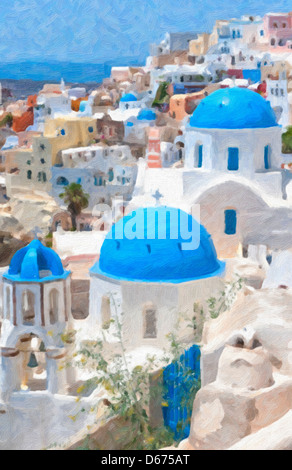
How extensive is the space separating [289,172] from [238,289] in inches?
300

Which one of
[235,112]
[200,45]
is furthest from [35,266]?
[200,45]

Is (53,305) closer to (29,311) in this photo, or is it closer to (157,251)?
(29,311)

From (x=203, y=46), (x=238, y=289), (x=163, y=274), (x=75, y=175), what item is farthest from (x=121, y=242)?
(x=203, y=46)

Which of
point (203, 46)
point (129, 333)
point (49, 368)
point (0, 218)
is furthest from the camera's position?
point (203, 46)

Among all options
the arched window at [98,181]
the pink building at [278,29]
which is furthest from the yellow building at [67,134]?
the pink building at [278,29]

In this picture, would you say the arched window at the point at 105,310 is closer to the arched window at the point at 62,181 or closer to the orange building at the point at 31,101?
the arched window at the point at 62,181

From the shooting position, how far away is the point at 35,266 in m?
11.8

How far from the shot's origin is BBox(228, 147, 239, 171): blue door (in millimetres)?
18656

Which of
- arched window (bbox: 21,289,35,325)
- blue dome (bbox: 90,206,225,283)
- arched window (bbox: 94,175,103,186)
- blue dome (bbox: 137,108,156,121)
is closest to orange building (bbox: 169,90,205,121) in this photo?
blue dome (bbox: 137,108,156,121)

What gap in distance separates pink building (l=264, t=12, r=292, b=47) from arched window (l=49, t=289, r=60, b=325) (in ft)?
145

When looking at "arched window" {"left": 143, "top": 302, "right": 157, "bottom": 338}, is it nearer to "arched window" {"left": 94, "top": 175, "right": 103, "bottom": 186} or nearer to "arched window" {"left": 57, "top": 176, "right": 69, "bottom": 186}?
"arched window" {"left": 94, "top": 175, "right": 103, "bottom": 186}

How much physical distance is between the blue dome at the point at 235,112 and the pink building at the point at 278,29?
35884 mm

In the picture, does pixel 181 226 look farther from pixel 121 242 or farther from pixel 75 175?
pixel 75 175

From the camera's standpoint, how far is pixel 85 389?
1184 centimetres
